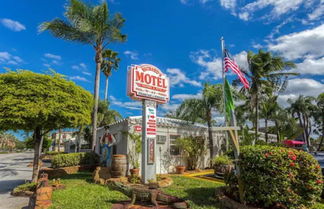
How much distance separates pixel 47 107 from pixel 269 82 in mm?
16120

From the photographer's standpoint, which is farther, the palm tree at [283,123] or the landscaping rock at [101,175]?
the palm tree at [283,123]

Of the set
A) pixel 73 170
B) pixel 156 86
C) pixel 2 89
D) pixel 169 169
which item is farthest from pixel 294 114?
pixel 2 89

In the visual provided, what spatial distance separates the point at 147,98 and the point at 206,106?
582cm

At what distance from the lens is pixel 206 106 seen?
42.1 feet

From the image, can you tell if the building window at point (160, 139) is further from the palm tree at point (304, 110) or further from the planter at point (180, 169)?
the palm tree at point (304, 110)

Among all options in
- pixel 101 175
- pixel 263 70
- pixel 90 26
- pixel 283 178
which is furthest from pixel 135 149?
pixel 263 70

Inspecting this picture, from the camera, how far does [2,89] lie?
22.1 ft

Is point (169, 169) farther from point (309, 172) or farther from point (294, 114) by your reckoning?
point (294, 114)

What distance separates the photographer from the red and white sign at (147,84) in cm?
795

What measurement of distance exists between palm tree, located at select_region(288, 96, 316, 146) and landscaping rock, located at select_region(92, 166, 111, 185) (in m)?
32.1

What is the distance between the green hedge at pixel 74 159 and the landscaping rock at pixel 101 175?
3.58 metres

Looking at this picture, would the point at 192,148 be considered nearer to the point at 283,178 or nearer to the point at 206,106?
the point at 206,106

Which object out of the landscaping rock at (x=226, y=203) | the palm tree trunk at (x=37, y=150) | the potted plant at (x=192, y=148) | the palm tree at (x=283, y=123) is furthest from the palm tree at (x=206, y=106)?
the palm tree at (x=283, y=123)

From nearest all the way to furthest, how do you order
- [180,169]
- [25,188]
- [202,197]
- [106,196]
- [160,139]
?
[202,197], [106,196], [25,188], [180,169], [160,139]
